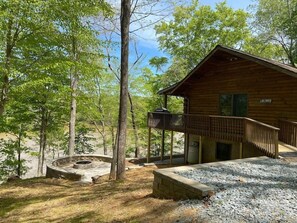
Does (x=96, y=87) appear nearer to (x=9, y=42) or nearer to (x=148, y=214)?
(x=9, y=42)

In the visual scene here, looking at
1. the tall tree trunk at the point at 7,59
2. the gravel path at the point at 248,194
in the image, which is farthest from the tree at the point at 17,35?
the gravel path at the point at 248,194

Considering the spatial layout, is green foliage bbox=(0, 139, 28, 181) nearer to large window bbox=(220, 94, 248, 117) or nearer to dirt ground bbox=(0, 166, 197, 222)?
dirt ground bbox=(0, 166, 197, 222)

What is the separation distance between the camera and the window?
12.7m

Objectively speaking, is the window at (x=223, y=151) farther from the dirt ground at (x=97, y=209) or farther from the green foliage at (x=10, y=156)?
the green foliage at (x=10, y=156)

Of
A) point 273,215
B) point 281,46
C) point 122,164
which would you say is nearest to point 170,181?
point 273,215

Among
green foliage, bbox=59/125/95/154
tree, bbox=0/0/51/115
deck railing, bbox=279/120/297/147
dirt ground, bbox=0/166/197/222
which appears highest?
tree, bbox=0/0/51/115

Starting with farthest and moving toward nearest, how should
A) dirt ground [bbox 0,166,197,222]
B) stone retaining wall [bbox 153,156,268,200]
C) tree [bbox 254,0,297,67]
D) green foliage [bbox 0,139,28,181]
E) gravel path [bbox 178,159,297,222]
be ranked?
tree [bbox 254,0,297,67]
green foliage [bbox 0,139,28,181]
stone retaining wall [bbox 153,156,268,200]
dirt ground [bbox 0,166,197,222]
gravel path [bbox 178,159,297,222]

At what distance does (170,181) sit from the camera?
532cm

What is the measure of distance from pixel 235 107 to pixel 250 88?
1.33 metres

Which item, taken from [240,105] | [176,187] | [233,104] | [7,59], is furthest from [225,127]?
[7,59]

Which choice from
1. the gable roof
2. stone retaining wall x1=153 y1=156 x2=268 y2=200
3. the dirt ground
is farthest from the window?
stone retaining wall x1=153 y1=156 x2=268 y2=200

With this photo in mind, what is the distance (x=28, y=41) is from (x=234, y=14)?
71.0ft

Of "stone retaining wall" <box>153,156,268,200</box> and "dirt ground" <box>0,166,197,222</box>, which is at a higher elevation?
"stone retaining wall" <box>153,156,268,200</box>

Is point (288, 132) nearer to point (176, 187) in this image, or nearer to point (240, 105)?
point (240, 105)
